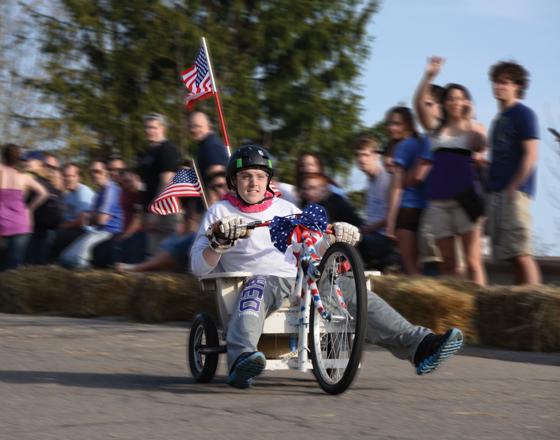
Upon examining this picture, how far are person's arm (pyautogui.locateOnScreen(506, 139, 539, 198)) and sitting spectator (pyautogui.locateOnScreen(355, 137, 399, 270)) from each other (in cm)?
159

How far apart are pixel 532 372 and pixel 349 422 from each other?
234 centimetres

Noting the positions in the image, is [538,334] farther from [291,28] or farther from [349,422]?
[291,28]

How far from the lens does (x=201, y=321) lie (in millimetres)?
7145

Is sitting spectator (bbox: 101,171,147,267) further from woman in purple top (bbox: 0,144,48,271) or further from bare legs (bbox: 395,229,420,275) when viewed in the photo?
bare legs (bbox: 395,229,420,275)

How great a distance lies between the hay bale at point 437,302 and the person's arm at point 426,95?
1468 millimetres

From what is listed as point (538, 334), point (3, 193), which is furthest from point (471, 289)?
point (3, 193)

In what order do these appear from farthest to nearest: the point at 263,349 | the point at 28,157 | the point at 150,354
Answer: the point at 28,157, the point at 150,354, the point at 263,349

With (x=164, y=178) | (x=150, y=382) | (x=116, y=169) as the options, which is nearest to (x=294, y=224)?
(x=150, y=382)

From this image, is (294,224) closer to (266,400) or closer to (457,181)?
(266,400)

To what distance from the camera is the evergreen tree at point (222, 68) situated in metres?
33.9

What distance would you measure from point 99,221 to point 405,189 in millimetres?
4210

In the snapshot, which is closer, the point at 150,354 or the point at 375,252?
the point at 150,354

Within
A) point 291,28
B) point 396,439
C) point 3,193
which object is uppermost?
point 291,28

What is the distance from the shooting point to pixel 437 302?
9000 millimetres
